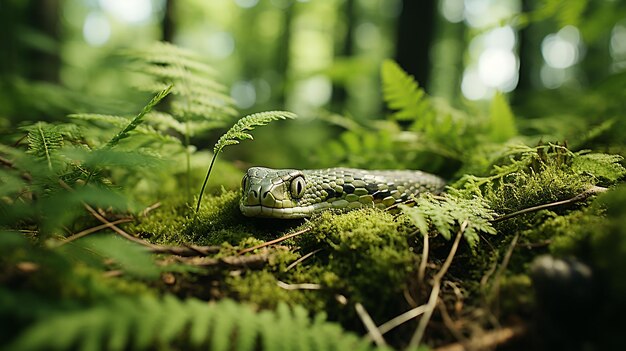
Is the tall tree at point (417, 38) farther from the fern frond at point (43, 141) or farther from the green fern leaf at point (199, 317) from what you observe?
the green fern leaf at point (199, 317)

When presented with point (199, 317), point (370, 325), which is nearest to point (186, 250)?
point (199, 317)

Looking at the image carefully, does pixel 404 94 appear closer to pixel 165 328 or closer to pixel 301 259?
pixel 301 259

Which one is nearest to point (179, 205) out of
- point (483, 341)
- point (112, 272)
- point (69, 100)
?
point (112, 272)

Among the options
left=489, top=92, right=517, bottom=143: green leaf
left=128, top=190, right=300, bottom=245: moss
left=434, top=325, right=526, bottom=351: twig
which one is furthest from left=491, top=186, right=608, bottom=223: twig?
left=489, top=92, right=517, bottom=143: green leaf

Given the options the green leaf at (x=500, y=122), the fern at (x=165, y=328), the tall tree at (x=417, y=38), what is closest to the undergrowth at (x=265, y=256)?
the fern at (x=165, y=328)

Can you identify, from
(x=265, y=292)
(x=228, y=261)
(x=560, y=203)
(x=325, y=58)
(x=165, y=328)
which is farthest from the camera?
(x=325, y=58)

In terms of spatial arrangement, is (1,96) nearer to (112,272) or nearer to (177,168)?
(177,168)
